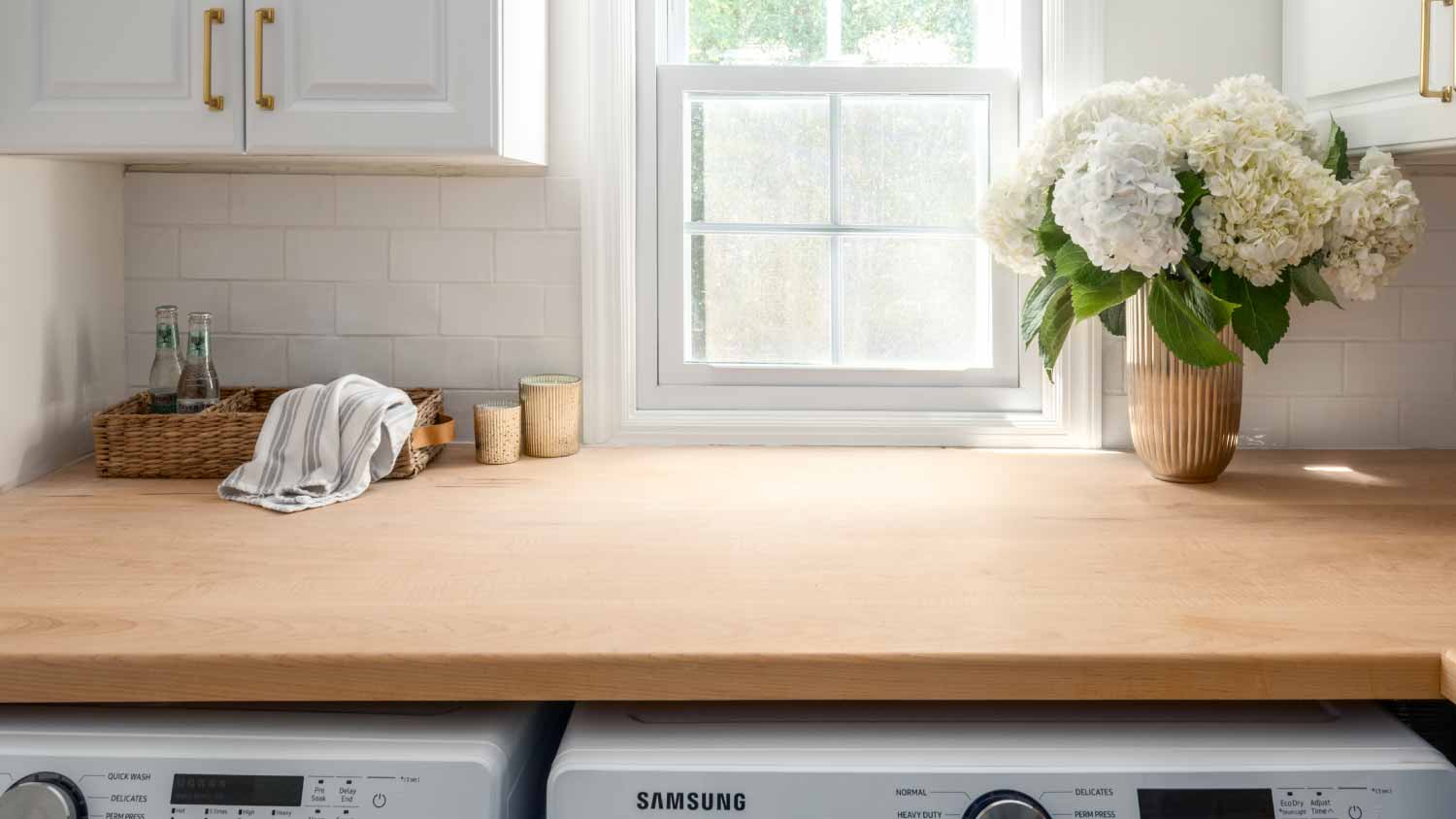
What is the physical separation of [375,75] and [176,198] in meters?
0.58

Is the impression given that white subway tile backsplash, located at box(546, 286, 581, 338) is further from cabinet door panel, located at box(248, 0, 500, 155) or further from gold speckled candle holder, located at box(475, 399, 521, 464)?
cabinet door panel, located at box(248, 0, 500, 155)

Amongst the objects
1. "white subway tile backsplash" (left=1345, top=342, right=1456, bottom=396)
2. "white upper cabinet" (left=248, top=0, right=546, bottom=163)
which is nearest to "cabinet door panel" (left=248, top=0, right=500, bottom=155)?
"white upper cabinet" (left=248, top=0, right=546, bottom=163)

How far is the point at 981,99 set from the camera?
2117mm

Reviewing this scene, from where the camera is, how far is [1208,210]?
1628 millimetres

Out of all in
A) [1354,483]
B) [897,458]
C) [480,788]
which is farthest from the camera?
[897,458]

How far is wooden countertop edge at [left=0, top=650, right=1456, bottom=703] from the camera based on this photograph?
108cm

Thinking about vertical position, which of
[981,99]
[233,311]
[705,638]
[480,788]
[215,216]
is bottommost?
[480,788]

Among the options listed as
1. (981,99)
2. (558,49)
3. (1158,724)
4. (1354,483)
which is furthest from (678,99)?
(1158,724)

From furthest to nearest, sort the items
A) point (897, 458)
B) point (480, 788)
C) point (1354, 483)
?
point (897, 458) → point (1354, 483) → point (480, 788)

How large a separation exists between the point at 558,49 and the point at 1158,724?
1433mm

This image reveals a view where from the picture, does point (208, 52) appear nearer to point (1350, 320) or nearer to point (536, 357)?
point (536, 357)

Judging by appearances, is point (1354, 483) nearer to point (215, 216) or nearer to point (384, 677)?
point (384, 677)

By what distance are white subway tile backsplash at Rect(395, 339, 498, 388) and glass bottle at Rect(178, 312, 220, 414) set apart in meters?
0.31

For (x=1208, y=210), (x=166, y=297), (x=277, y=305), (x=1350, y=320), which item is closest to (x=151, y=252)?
(x=166, y=297)
